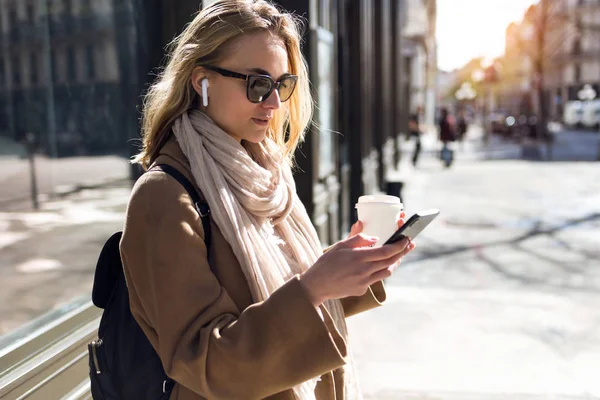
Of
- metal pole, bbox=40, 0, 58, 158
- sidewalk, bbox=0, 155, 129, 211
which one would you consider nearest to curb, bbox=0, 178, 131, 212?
sidewalk, bbox=0, 155, 129, 211

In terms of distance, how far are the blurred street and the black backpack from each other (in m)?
1.44

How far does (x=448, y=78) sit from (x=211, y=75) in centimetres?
18414

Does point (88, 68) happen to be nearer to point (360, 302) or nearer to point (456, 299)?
point (360, 302)

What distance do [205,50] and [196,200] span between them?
390mm

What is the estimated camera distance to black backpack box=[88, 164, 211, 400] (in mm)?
1622

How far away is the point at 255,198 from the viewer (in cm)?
168

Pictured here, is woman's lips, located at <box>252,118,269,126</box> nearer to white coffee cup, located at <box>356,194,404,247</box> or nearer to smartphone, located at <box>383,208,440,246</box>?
white coffee cup, located at <box>356,194,404,247</box>

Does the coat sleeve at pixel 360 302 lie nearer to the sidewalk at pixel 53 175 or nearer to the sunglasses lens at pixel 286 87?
the sunglasses lens at pixel 286 87

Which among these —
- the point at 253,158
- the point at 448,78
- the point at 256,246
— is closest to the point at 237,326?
the point at 256,246

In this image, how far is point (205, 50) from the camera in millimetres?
1639

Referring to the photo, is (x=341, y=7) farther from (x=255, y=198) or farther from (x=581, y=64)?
(x=581, y=64)

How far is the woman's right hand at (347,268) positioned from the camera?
144 cm

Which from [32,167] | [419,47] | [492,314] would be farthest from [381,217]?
[419,47]

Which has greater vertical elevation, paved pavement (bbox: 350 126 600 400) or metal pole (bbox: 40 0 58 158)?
metal pole (bbox: 40 0 58 158)
